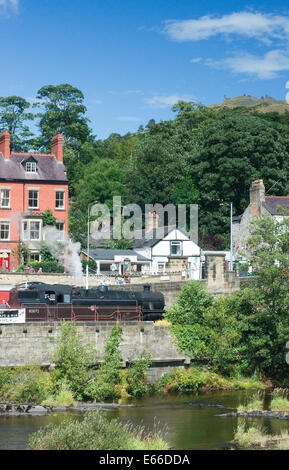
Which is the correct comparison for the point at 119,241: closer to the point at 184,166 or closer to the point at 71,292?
the point at 184,166

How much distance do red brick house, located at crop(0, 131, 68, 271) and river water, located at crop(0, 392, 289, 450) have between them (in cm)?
3429

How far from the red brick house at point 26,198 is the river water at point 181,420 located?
113 ft

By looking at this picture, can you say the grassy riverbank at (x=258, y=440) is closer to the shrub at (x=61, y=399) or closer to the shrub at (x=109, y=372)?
the shrub at (x=61, y=399)

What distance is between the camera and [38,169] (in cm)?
7688

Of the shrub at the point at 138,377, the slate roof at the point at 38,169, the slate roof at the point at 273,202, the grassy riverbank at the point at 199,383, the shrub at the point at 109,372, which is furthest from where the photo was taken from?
the slate roof at the point at 273,202

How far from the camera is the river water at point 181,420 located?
107ft

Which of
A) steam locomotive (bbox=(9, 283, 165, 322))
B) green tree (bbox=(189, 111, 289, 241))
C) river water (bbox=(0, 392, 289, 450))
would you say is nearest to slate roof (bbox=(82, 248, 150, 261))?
green tree (bbox=(189, 111, 289, 241))

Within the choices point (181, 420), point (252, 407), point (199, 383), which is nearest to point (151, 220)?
point (199, 383)

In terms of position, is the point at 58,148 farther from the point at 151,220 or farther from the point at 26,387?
the point at 26,387

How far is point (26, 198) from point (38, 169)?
11.1 ft

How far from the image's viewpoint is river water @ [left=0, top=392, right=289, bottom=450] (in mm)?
32578

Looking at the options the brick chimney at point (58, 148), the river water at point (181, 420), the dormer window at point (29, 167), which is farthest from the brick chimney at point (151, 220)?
the river water at point (181, 420)

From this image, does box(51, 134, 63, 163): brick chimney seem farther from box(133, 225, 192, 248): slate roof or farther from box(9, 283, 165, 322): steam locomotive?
box(9, 283, 165, 322): steam locomotive

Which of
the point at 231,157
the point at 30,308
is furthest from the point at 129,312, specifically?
the point at 231,157
